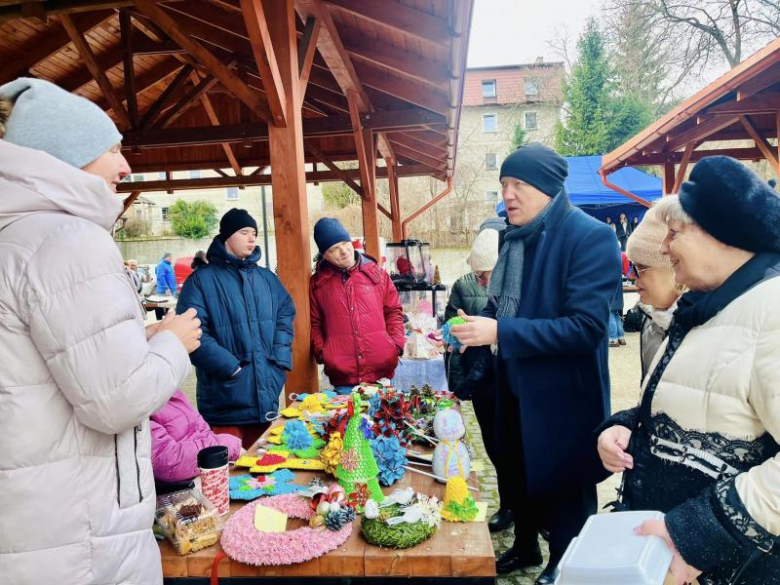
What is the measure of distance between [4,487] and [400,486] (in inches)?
43.0

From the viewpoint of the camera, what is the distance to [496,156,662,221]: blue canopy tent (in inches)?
454

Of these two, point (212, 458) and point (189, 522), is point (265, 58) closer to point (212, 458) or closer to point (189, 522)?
point (212, 458)

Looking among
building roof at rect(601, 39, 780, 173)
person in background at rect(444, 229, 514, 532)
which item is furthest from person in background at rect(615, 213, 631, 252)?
person in background at rect(444, 229, 514, 532)

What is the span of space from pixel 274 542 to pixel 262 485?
0.39m

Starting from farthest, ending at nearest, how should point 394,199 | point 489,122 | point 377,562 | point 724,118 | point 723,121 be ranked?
1. point 489,122
2. point 394,199
3. point 723,121
4. point 724,118
5. point 377,562

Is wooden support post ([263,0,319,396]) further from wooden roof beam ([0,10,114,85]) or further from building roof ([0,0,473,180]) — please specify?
wooden roof beam ([0,10,114,85])

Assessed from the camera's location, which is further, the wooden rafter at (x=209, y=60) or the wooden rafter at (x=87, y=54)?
the wooden rafter at (x=87, y=54)

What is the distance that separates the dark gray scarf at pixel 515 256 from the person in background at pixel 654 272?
303mm

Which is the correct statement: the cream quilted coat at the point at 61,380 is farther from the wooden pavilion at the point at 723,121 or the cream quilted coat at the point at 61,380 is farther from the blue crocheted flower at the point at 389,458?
the wooden pavilion at the point at 723,121

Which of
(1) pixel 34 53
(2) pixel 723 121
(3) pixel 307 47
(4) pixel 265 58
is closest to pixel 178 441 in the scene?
(4) pixel 265 58

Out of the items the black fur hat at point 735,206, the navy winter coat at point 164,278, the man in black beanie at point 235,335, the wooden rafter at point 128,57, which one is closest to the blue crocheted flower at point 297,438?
the man in black beanie at point 235,335

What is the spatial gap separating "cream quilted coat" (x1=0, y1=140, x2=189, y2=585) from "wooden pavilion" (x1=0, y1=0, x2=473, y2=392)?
213cm

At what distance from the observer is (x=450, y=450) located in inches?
72.3

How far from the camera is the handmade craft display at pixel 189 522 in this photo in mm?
1455
